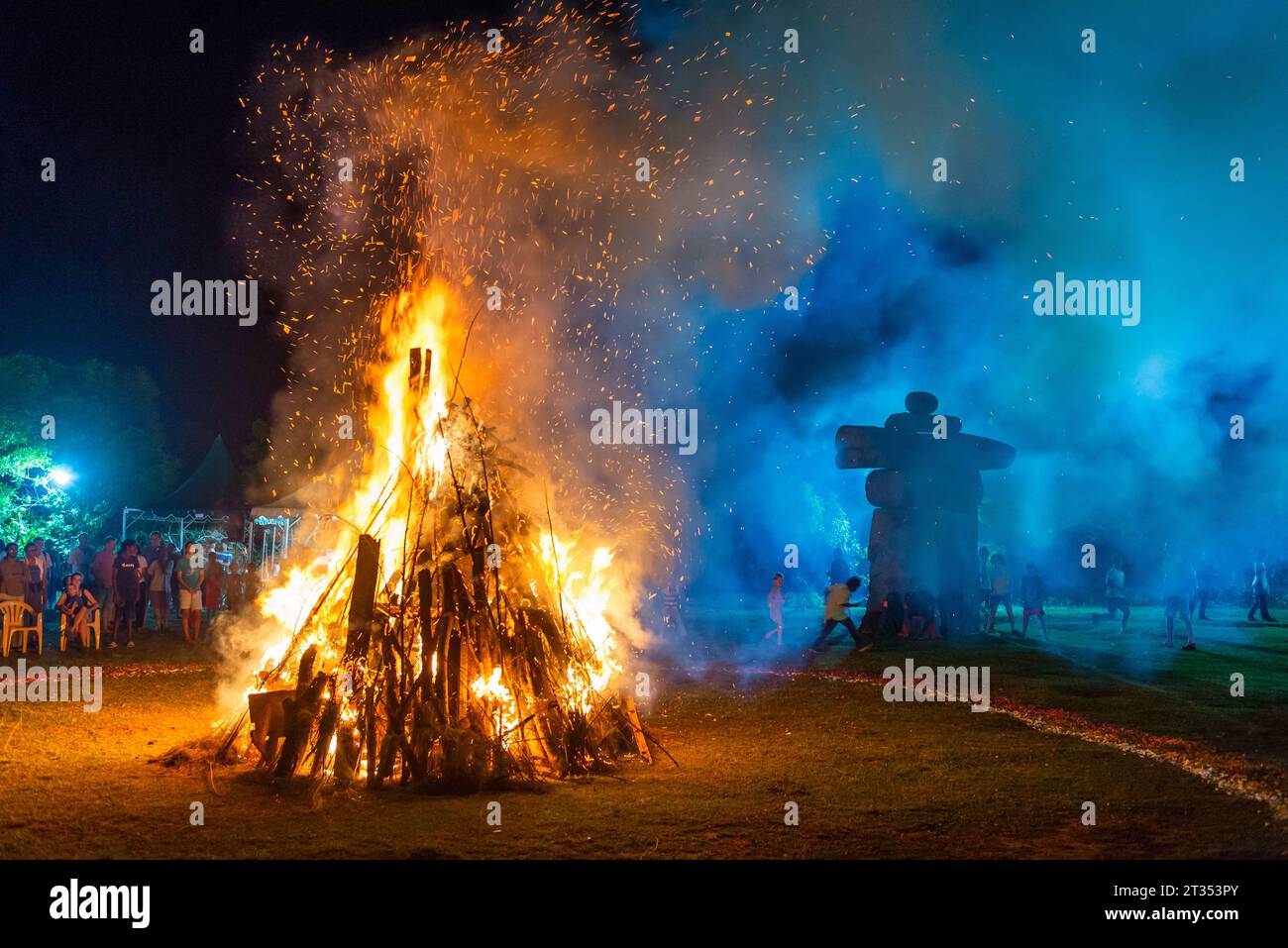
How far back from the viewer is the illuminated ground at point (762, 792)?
7031mm

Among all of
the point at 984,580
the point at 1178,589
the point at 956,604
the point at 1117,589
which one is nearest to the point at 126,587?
the point at 956,604

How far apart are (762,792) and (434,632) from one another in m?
3.33

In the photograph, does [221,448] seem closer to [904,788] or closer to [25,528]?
[25,528]

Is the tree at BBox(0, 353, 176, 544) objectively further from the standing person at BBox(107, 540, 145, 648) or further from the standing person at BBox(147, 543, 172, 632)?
the standing person at BBox(107, 540, 145, 648)

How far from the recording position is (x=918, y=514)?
24750mm

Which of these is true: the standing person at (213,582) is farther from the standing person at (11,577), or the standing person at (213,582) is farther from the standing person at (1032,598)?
the standing person at (1032,598)
